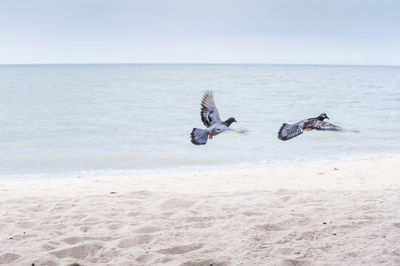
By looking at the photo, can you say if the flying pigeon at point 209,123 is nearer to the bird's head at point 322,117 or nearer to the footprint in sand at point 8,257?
the bird's head at point 322,117

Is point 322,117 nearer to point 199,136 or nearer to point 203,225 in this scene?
point 199,136

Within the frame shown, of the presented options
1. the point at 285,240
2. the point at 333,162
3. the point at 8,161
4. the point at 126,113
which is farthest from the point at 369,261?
the point at 126,113

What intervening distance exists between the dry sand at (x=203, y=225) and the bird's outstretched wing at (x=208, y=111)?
322 centimetres

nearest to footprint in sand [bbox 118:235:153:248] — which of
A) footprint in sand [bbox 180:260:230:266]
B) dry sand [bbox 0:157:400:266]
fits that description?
dry sand [bbox 0:157:400:266]

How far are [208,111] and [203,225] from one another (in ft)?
15.5

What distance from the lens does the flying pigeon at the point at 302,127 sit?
2129mm

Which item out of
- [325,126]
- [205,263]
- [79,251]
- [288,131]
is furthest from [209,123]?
[79,251]

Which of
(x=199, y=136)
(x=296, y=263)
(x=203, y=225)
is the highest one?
(x=199, y=136)

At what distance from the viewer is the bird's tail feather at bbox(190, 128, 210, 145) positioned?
2.17 m

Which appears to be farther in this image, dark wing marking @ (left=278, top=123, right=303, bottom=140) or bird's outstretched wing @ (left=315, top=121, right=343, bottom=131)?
bird's outstretched wing @ (left=315, top=121, right=343, bottom=131)

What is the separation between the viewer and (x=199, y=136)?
7.33 feet

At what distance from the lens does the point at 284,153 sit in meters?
15.6

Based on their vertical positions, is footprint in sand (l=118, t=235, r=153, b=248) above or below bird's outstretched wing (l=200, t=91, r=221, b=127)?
below

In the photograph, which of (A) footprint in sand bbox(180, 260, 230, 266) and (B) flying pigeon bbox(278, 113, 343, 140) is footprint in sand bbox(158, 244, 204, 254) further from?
(B) flying pigeon bbox(278, 113, 343, 140)
